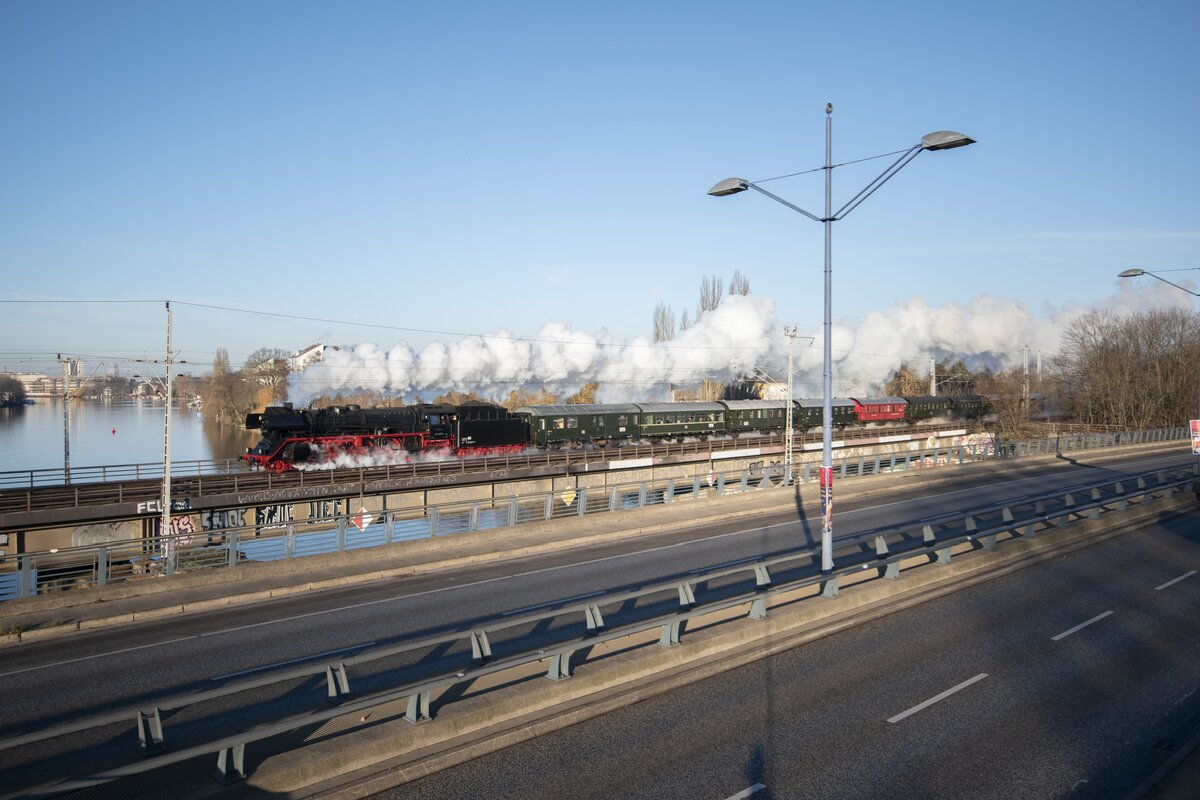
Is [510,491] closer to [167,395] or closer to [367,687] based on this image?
[167,395]

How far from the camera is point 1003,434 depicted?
3307 inches

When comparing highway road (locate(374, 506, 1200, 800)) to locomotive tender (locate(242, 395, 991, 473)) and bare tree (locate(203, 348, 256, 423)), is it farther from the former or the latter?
bare tree (locate(203, 348, 256, 423))

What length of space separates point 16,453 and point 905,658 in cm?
9428

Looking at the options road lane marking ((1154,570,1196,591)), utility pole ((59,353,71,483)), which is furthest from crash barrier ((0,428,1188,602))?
road lane marking ((1154,570,1196,591))

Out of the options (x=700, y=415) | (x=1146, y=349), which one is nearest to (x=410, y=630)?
(x=700, y=415)

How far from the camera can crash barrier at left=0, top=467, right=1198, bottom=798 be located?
27.0 ft

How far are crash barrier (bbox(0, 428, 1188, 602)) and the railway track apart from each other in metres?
2.10

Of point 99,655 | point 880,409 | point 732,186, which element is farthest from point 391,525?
point 880,409

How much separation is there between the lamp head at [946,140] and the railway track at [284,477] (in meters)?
31.7

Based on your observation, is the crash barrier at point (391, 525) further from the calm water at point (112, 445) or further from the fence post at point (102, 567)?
the calm water at point (112, 445)

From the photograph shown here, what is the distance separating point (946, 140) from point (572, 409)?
46.1m

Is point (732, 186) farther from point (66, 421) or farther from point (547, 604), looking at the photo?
point (66, 421)

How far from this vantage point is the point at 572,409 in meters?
59.9

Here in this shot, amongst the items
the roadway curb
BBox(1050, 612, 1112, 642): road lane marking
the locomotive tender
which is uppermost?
the locomotive tender
